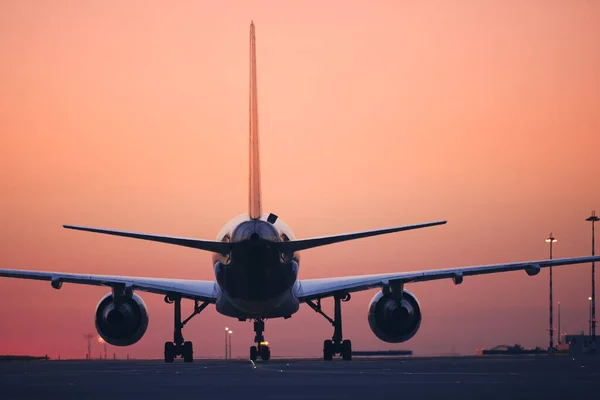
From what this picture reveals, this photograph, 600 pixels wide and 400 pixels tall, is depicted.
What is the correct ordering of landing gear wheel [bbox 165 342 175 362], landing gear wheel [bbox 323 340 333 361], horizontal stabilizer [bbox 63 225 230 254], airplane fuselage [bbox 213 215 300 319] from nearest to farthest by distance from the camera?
horizontal stabilizer [bbox 63 225 230 254] → airplane fuselage [bbox 213 215 300 319] → landing gear wheel [bbox 165 342 175 362] → landing gear wheel [bbox 323 340 333 361]

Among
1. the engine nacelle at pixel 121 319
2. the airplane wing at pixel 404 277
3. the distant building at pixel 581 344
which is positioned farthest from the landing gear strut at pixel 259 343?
the distant building at pixel 581 344

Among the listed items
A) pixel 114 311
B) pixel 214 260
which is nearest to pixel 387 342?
pixel 214 260

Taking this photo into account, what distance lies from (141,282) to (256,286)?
911cm

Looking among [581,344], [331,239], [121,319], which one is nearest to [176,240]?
[331,239]

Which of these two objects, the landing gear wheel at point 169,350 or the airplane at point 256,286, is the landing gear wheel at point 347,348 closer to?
the airplane at point 256,286

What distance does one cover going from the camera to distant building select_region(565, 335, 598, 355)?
86.4 meters

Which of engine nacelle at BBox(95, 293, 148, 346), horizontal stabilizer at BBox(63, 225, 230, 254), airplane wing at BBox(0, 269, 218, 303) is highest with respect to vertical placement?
horizontal stabilizer at BBox(63, 225, 230, 254)

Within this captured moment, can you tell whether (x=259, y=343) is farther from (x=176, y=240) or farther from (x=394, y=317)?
(x=176, y=240)

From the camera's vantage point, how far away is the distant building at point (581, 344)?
8638cm

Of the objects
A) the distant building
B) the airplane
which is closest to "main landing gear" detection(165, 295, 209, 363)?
the airplane

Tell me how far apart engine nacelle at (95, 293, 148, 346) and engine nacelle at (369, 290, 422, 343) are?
38.4 feet

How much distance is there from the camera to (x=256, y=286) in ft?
169

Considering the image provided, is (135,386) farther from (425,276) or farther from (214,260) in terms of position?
(425,276)

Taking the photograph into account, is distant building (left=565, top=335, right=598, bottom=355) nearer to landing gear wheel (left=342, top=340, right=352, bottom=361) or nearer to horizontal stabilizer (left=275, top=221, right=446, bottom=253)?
landing gear wheel (left=342, top=340, right=352, bottom=361)
